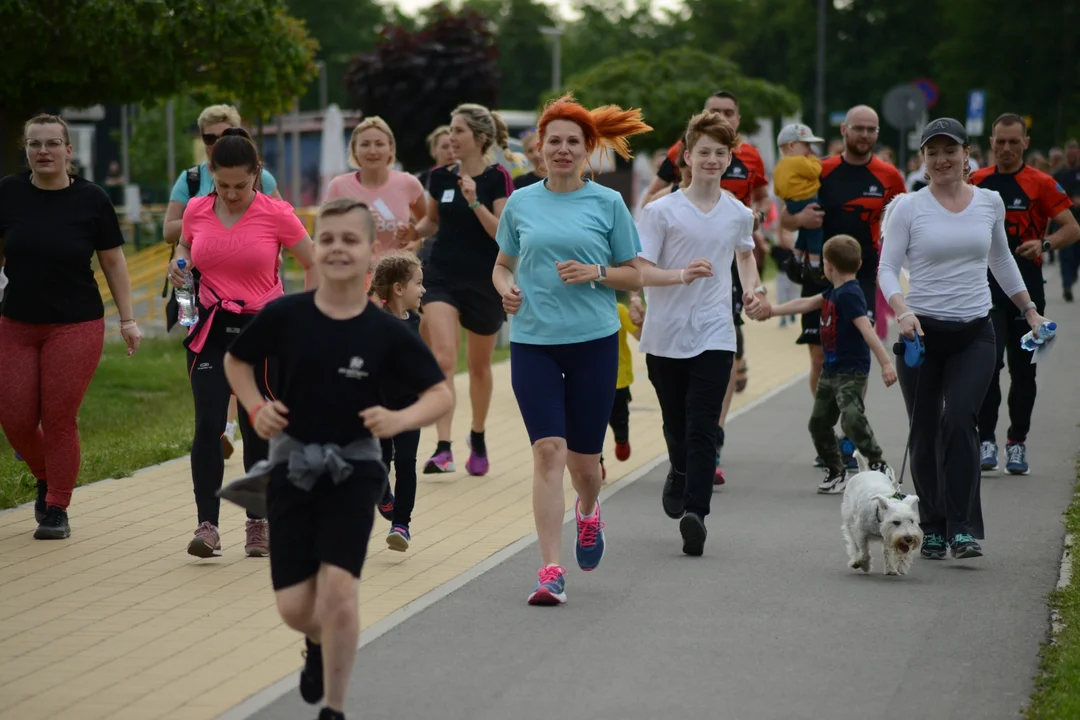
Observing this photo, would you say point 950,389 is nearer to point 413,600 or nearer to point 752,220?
point 752,220

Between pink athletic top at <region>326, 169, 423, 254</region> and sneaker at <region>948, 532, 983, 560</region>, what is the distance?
4.25 m

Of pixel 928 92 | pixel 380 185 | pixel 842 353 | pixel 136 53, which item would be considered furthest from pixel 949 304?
pixel 928 92

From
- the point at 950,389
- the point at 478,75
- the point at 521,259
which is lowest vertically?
the point at 950,389

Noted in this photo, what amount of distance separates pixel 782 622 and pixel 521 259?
1865 millimetres

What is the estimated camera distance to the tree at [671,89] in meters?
37.0

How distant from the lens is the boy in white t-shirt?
320 inches

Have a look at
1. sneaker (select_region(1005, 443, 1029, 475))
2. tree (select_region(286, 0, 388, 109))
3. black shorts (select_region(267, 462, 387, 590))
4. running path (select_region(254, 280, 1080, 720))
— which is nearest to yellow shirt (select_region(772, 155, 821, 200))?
sneaker (select_region(1005, 443, 1029, 475))

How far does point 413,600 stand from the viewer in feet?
23.4

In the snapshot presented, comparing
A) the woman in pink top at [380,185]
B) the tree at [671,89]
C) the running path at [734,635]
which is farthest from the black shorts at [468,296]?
the tree at [671,89]

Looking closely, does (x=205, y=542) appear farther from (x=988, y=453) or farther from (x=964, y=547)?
(x=988, y=453)

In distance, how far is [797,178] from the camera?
10.8 metres

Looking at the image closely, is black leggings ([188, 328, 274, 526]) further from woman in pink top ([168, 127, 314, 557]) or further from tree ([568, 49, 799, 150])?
tree ([568, 49, 799, 150])

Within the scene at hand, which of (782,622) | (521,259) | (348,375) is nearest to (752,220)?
(521,259)

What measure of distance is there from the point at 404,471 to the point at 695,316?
5.26 ft
